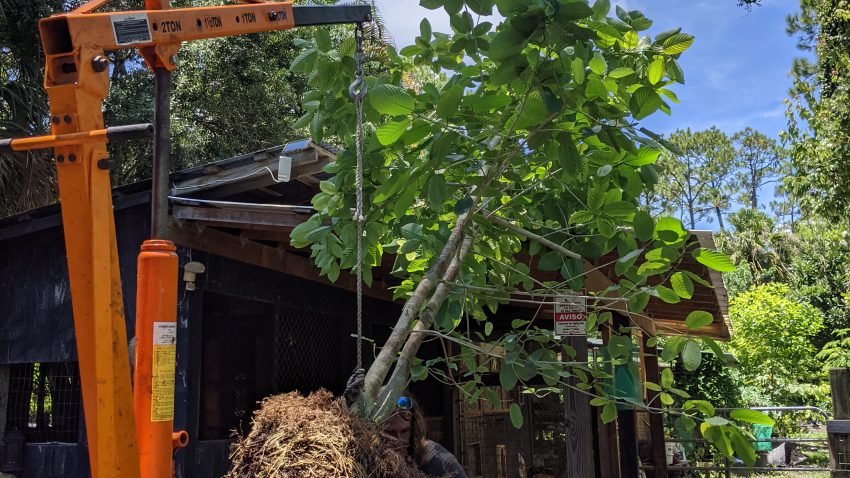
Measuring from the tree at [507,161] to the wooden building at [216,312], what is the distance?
1.95 metres

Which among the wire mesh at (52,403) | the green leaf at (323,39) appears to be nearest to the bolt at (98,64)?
the green leaf at (323,39)

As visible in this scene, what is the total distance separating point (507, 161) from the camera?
2609mm

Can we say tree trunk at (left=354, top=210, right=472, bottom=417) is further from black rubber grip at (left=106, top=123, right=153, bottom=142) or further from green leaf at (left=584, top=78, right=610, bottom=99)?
black rubber grip at (left=106, top=123, right=153, bottom=142)

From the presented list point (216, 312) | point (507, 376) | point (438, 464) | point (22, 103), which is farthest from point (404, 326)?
point (22, 103)

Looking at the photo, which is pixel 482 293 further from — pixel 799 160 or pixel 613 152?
pixel 799 160

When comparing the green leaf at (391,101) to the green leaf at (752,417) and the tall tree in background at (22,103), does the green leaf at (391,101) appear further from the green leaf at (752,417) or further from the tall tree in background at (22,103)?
the tall tree in background at (22,103)

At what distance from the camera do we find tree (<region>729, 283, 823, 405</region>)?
19.3 meters

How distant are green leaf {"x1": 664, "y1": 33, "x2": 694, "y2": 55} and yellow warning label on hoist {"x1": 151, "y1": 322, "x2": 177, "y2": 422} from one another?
2126mm

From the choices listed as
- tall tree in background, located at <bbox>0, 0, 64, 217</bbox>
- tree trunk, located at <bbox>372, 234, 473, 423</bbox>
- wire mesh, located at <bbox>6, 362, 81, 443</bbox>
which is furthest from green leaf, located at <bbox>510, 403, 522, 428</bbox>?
tall tree in background, located at <bbox>0, 0, 64, 217</bbox>

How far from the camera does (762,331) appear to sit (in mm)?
19688

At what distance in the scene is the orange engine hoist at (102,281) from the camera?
107 inches

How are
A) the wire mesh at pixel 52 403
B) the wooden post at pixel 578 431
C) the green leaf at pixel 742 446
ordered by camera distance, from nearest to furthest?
the green leaf at pixel 742 446
the wooden post at pixel 578 431
the wire mesh at pixel 52 403

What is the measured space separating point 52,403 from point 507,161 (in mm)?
6255

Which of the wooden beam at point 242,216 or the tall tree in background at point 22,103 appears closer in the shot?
the wooden beam at point 242,216
